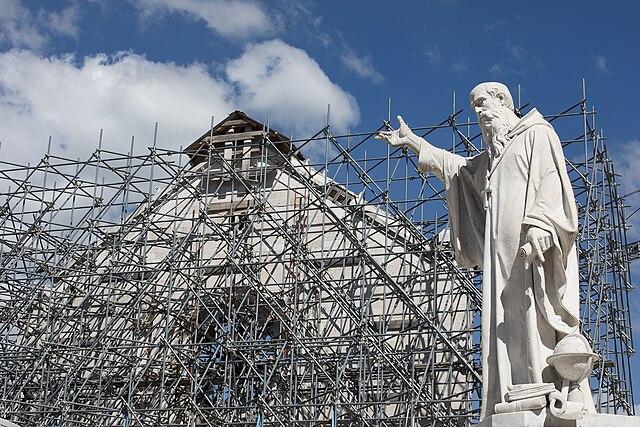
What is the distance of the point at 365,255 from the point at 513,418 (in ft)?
51.9

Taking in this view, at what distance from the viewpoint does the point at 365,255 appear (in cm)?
2094

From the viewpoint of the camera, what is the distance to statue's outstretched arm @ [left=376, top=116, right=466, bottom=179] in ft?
20.6

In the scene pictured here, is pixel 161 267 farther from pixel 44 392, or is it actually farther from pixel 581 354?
pixel 581 354

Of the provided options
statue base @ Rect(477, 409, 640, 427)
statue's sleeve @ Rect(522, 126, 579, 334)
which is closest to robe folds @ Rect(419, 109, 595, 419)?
statue's sleeve @ Rect(522, 126, 579, 334)

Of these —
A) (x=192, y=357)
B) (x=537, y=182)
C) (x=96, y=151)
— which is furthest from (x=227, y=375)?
(x=537, y=182)

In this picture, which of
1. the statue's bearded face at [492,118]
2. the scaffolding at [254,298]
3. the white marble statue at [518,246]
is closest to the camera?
the white marble statue at [518,246]

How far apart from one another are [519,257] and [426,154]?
1.00 meters

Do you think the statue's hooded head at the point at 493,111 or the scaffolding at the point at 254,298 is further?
the scaffolding at the point at 254,298

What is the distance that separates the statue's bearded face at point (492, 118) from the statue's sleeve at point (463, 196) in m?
0.12

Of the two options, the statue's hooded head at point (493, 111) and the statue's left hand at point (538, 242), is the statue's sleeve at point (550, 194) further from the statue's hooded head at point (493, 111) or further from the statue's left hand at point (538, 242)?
the statue's hooded head at point (493, 111)

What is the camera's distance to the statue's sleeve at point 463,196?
6.11m

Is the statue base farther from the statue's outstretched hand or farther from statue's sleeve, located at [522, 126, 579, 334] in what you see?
the statue's outstretched hand

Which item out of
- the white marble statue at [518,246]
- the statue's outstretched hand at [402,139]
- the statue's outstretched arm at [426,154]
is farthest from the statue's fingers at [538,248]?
the statue's outstretched hand at [402,139]

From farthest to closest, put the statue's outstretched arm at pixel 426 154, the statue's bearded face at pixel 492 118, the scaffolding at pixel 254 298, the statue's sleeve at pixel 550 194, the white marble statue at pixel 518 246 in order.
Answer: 1. the scaffolding at pixel 254 298
2. the statue's outstretched arm at pixel 426 154
3. the statue's bearded face at pixel 492 118
4. the statue's sleeve at pixel 550 194
5. the white marble statue at pixel 518 246
